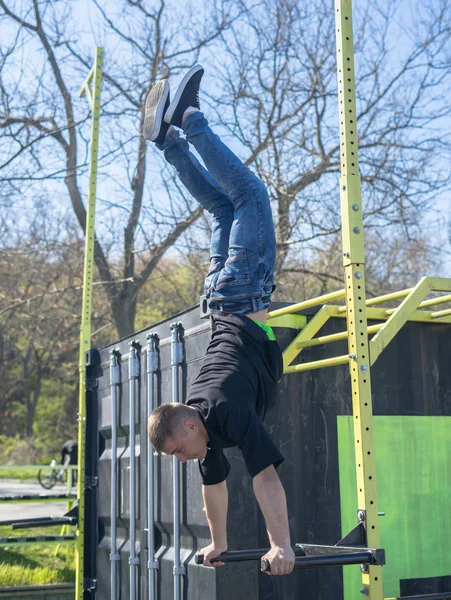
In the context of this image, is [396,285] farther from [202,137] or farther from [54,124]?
[202,137]

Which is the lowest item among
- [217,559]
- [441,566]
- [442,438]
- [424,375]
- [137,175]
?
[441,566]

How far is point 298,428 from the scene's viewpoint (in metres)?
4.25

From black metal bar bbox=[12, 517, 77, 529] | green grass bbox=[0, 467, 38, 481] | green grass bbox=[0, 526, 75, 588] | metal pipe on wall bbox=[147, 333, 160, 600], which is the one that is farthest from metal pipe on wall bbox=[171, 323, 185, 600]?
green grass bbox=[0, 467, 38, 481]

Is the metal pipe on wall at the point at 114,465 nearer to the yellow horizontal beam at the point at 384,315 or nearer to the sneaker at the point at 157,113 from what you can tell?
the yellow horizontal beam at the point at 384,315

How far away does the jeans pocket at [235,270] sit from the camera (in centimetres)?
354

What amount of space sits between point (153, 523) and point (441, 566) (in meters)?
1.74

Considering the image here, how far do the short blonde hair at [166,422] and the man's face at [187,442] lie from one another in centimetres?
2

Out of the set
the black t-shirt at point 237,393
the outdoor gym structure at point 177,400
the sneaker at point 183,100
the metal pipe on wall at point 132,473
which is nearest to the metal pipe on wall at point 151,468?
the outdoor gym structure at point 177,400

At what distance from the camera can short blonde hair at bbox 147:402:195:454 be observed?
3.11 metres

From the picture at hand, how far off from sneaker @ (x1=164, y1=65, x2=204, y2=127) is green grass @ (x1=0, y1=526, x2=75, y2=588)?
5.76 m

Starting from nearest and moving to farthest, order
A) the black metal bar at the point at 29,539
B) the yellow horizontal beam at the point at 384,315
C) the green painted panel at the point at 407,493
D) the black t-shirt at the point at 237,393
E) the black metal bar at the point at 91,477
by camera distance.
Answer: the black t-shirt at the point at 237,393, the green painted panel at the point at 407,493, the yellow horizontal beam at the point at 384,315, the black metal bar at the point at 91,477, the black metal bar at the point at 29,539

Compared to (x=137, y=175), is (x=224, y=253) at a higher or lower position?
lower

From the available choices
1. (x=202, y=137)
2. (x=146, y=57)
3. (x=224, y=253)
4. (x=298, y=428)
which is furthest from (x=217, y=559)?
(x=146, y=57)

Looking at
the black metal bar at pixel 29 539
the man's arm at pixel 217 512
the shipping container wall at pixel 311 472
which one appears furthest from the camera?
the black metal bar at pixel 29 539
